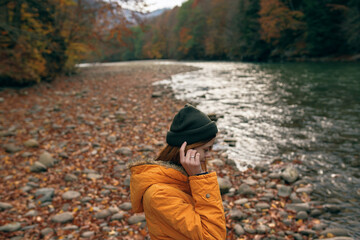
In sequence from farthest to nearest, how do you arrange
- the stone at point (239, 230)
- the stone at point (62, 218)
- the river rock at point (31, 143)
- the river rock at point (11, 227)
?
the river rock at point (31, 143), the stone at point (62, 218), the stone at point (239, 230), the river rock at point (11, 227)

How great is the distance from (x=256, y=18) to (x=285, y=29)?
299 inches

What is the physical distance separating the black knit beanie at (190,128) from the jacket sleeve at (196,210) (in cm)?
29

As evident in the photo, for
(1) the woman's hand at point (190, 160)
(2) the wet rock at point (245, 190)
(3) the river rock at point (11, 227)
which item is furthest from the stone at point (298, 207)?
(3) the river rock at point (11, 227)

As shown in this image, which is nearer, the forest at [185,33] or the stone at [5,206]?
the stone at [5,206]

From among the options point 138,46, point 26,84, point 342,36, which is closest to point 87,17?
point 26,84

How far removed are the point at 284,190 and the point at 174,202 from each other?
3943 millimetres

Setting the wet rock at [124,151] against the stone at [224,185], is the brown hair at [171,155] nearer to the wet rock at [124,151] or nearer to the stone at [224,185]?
the stone at [224,185]

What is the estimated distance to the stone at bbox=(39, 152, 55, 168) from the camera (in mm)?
5472

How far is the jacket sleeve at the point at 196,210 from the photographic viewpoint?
1.51 meters

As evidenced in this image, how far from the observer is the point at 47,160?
5.54 m

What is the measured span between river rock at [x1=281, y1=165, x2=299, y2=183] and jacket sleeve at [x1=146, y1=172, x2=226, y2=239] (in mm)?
4047

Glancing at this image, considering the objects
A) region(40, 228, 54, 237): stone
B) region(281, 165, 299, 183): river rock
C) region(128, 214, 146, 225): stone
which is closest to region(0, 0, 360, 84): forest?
region(40, 228, 54, 237): stone

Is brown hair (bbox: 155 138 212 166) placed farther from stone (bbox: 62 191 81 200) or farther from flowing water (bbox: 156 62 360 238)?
flowing water (bbox: 156 62 360 238)

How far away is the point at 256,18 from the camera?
46406mm
